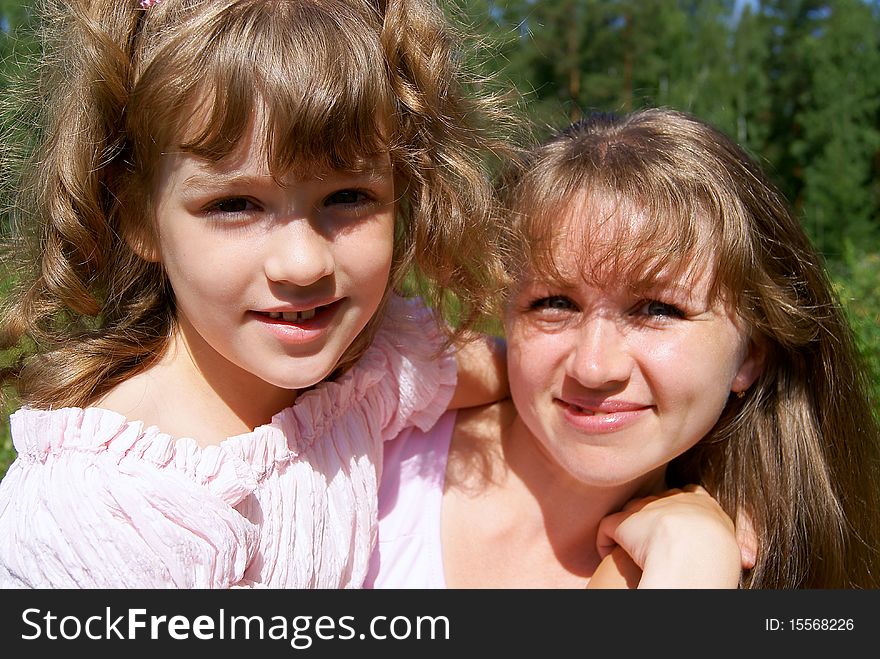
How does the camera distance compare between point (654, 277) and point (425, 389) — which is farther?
point (425, 389)

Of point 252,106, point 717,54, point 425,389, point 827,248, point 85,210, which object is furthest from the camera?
point 717,54

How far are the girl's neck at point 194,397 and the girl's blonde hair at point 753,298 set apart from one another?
2.52 ft

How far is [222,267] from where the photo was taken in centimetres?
186

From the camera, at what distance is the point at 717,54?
17109 mm

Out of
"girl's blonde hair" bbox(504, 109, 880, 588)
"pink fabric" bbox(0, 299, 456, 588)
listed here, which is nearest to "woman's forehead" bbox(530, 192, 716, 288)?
"girl's blonde hair" bbox(504, 109, 880, 588)

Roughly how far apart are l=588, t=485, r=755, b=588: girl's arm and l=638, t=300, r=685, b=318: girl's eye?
0.52 meters

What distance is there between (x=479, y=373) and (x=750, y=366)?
2.59 feet

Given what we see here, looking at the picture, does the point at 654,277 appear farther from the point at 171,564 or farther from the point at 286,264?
the point at 171,564

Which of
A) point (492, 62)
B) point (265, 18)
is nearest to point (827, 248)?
point (492, 62)

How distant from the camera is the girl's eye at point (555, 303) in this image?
89.0 inches

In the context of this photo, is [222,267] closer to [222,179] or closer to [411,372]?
[222,179]

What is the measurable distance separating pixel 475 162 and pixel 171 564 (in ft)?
4.12

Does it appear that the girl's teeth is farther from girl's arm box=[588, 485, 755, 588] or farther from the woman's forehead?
girl's arm box=[588, 485, 755, 588]

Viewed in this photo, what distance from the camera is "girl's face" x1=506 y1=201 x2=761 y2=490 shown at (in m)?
2.16
